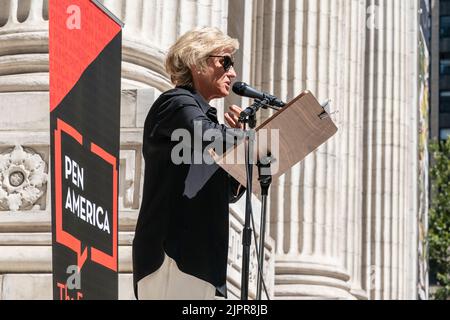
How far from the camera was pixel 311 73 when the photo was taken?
1747 centimetres

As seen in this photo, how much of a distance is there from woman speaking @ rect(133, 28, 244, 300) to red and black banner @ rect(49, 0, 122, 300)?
0.80 meters

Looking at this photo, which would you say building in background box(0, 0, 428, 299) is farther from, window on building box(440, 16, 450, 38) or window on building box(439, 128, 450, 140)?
window on building box(440, 16, 450, 38)

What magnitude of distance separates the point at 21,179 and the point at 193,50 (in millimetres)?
3643

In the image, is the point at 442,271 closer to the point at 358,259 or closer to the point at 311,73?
the point at 358,259

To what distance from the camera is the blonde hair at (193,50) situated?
6.29 metres

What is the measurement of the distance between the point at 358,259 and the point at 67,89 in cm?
1628

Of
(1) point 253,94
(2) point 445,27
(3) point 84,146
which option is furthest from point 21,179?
(2) point 445,27

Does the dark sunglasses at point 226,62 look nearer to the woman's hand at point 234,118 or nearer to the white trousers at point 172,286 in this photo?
the woman's hand at point 234,118

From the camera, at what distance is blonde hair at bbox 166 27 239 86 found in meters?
6.29

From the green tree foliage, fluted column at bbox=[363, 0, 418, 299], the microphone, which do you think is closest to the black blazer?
the microphone

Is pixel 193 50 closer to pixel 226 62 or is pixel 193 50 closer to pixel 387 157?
pixel 226 62

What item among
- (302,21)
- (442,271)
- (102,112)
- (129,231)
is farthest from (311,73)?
(442,271)

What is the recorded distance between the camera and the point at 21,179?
955cm

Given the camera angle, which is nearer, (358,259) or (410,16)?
(358,259)
